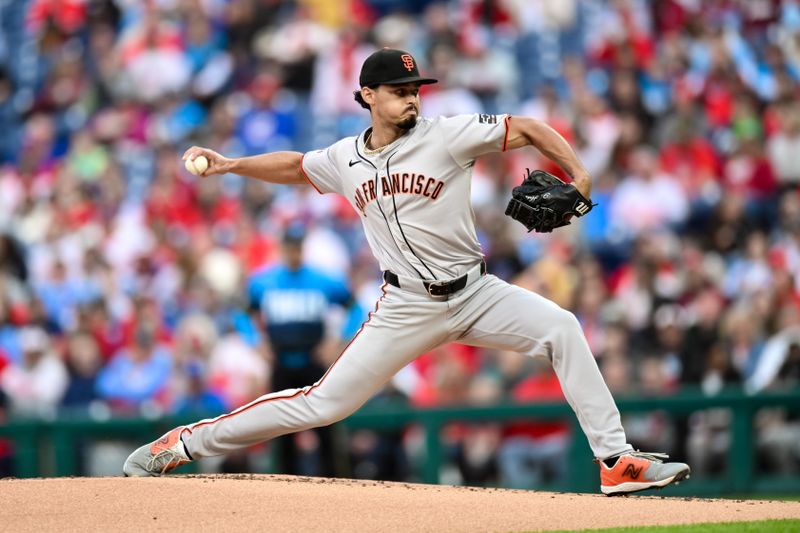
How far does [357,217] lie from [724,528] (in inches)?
274

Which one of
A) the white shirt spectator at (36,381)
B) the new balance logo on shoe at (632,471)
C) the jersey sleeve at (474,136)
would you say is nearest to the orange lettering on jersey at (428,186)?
the jersey sleeve at (474,136)

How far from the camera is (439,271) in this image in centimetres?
595

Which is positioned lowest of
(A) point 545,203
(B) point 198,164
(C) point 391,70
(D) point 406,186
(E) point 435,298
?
(E) point 435,298

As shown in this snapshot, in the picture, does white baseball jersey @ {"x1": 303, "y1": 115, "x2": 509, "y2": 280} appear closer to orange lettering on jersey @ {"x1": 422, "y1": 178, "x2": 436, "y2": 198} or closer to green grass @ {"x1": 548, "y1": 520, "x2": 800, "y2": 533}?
orange lettering on jersey @ {"x1": 422, "y1": 178, "x2": 436, "y2": 198}

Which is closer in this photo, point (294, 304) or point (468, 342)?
point (468, 342)

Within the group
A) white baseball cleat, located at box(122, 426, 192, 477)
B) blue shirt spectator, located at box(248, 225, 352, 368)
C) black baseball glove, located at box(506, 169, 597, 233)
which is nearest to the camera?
black baseball glove, located at box(506, 169, 597, 233)

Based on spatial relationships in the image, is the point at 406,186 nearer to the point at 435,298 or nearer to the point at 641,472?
the point at 435,298

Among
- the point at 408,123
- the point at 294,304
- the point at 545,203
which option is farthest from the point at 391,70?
the point at 294,304

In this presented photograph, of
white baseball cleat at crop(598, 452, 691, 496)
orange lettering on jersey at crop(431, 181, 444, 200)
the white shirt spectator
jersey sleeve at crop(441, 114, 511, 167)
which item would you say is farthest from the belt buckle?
the white shirt spectator

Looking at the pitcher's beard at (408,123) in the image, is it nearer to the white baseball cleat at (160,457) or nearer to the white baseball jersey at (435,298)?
the white baseball jersey at (435,298)

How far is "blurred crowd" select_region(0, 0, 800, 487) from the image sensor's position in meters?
9.68

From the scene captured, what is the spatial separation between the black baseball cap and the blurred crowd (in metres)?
3.45

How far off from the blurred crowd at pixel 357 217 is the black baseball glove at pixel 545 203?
361 cm

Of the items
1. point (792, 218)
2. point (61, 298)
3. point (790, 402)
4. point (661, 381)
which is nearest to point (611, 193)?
point (792, 218)
